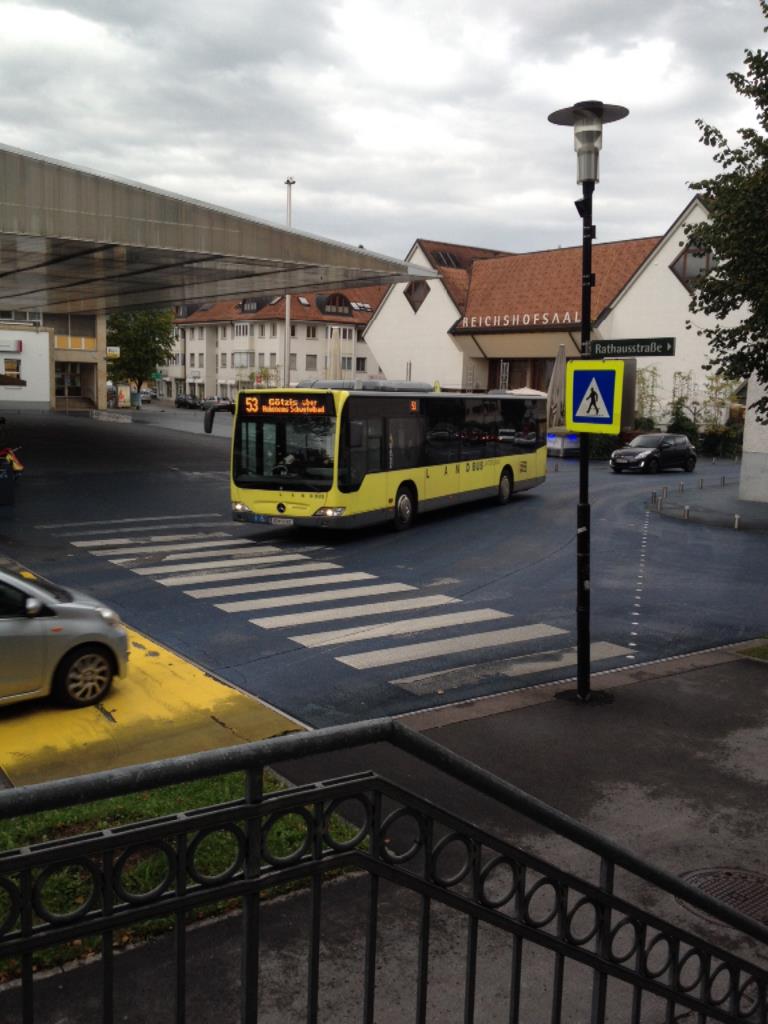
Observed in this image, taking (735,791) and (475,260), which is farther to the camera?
(475,260)

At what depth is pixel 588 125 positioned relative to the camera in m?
10.1

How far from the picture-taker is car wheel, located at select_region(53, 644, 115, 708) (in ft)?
32.3

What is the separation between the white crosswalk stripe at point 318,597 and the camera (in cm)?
1488

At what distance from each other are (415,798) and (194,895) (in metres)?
0.70

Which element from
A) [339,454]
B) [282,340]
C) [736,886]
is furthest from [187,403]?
Answer: [736,886]

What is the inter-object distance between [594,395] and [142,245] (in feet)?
52.8

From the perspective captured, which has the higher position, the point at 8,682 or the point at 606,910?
the point at 606,910

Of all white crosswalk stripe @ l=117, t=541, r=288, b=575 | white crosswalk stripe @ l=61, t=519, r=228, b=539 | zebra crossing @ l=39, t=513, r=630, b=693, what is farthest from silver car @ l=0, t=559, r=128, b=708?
white crosswalk stripe @ l=61, t=519, r=228, b=539

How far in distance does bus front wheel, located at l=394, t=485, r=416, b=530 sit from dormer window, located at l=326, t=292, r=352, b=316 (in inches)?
3081

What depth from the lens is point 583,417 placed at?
34.4ft

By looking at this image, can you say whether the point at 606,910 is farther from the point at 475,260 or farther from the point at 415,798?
the point at 475,260

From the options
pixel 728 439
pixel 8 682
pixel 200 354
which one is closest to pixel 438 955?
pixel 8 682

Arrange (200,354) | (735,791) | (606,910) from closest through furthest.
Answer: (606,910)
(735,791)
(200,354)

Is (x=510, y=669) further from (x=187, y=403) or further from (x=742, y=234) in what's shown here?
(x=187, y=403)
